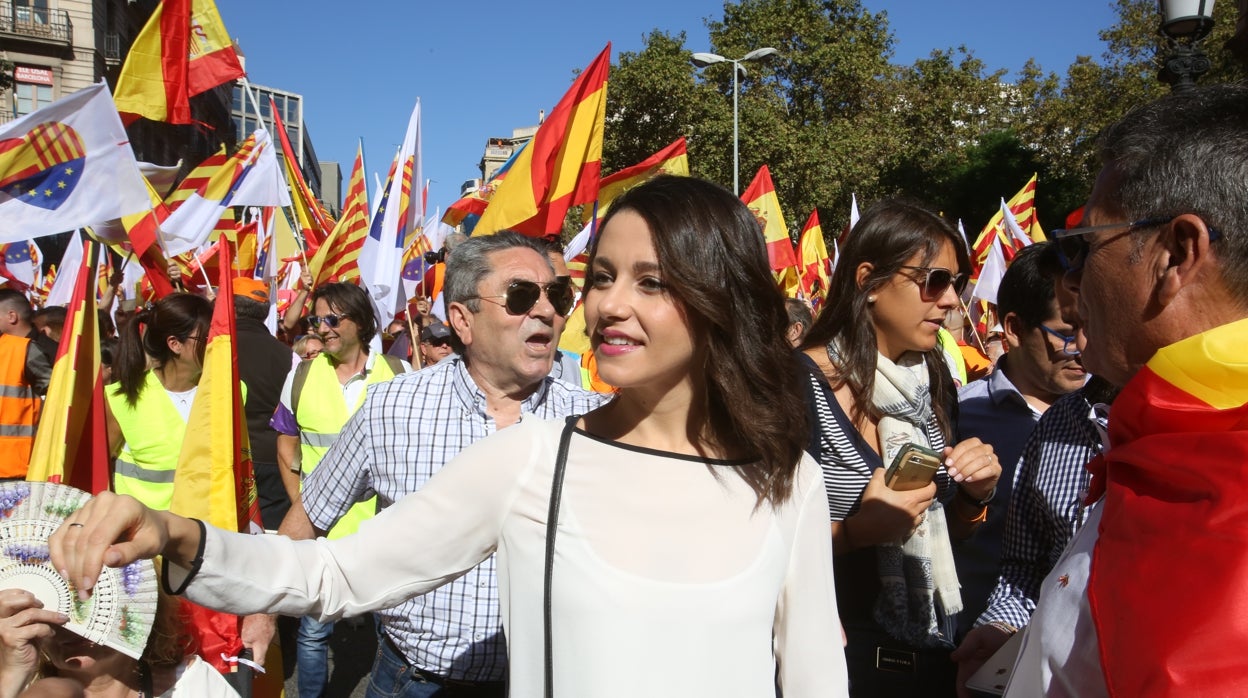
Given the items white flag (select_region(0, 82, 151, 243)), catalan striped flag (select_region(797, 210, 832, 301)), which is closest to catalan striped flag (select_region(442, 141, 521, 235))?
white flag (select_region(0, 82, 151, 243))

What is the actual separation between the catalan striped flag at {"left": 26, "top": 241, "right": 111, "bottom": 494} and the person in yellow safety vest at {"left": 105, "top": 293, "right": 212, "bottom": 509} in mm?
1812

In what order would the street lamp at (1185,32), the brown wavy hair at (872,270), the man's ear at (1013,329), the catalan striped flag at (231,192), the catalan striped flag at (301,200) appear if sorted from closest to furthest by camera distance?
1. the brown wavy hair at (872,270)
2. the man's ear at (1013,329)
3. the street lamp at (1185,32)
4. the catalan striped flag at (231,192)
5. the catalan striped flag at (301,200)

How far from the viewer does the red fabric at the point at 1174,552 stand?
3.42 feet

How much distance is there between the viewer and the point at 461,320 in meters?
3.18

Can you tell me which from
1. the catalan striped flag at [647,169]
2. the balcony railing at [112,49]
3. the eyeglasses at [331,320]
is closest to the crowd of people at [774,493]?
the eyeglasses at [331,320]

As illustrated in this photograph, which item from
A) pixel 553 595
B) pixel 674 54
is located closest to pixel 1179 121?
pixel 553 595

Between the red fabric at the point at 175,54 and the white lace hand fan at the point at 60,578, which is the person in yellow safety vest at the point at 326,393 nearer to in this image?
the red fabric at the point at 175,54

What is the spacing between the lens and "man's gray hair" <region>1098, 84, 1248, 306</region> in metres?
1.27

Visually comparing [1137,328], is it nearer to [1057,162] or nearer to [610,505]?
[610,505]

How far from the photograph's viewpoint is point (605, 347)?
1.73m

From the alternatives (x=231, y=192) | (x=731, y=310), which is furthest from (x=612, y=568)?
(x=231, y=192)

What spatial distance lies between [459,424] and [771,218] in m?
8.70

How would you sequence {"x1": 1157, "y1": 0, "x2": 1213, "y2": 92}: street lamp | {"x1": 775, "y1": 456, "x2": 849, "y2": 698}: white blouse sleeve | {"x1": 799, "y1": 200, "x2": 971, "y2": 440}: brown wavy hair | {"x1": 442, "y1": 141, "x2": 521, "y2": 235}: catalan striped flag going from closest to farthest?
{"x1": 775, "y1": 456, "x2": 849, "y2": 698}: white blouse sleeve → {"x1": 799, "y1": 200, "x2": 971, "y2": 440}: brown wavy hair → {"x1": 1157, "y1": 0, "x2": 1213, "y2": 92}: street lamp → {"x1": 442, "y1": 141, "x2": 521, "y2": 235}: catalan striped flag

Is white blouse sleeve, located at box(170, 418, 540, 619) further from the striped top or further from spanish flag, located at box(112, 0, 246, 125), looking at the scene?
spanish flag, located at box(112, 0, 246, 125)
